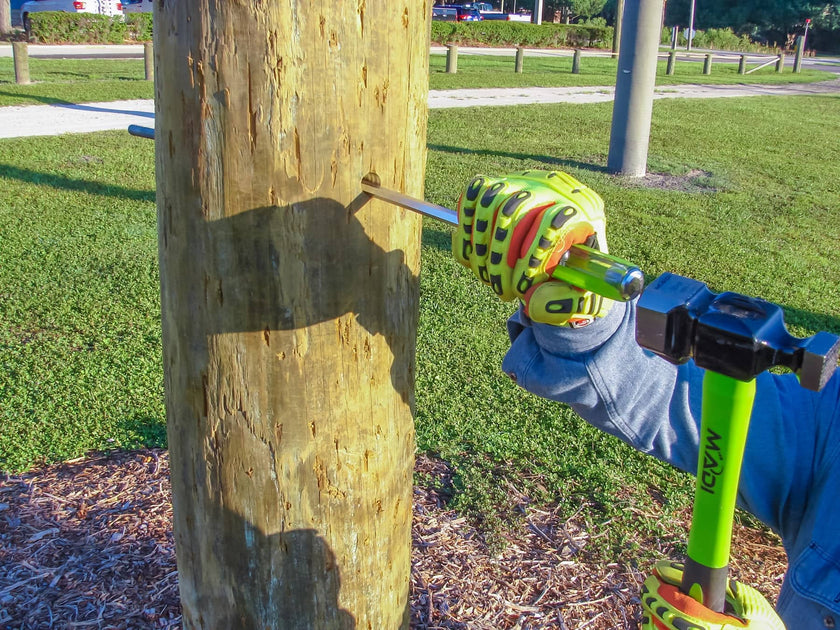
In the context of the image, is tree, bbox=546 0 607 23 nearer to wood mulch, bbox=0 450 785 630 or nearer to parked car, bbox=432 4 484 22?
parked car, bbox=432 4 484 22

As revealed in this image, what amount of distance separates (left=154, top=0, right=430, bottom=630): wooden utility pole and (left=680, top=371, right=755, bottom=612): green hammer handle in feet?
2.35

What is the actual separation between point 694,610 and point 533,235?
635mm

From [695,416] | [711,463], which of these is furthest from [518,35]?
[711,463]

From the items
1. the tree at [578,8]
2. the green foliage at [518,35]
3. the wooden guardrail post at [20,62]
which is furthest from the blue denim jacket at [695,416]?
the tree at [578,8]

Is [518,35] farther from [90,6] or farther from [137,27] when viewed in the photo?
[90,6]

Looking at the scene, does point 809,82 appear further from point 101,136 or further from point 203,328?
point 203,328

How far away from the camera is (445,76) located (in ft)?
56.5

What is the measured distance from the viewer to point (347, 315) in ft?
5.13

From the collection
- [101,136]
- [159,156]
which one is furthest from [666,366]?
[101,136]

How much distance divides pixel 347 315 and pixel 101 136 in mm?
8665

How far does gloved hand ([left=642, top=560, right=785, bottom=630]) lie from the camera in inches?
45.2

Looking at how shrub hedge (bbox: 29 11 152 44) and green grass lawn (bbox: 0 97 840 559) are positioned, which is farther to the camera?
shrub hedge (bbox: 29 11 152 44)

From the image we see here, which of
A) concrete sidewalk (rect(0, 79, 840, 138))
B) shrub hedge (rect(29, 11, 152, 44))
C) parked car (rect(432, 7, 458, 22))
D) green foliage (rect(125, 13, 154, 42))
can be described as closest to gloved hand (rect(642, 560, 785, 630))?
concrete sidewalk (rect(0, 79, 840, 138))

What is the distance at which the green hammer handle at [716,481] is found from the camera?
43.3 inches
